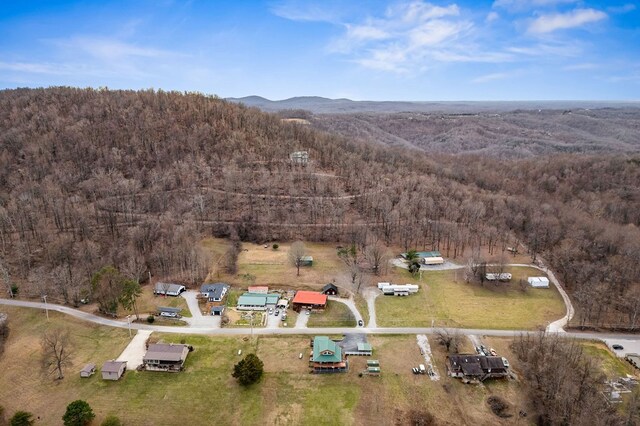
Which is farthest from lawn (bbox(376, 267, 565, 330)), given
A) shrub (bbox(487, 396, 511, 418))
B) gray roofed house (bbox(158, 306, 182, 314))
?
gray roofed house (bbox(158, 306, 182, 314))

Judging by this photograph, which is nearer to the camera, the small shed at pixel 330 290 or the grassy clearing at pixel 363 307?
the grassy clearing at pixel 363 307

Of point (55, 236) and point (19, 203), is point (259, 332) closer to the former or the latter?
point (55, 236)

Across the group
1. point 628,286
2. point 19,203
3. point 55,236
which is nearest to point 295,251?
point 55,236

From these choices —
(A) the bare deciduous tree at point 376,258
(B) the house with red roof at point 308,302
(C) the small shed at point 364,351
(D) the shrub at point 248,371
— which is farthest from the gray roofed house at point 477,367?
(A) the bare deciduous tree at point 376,258

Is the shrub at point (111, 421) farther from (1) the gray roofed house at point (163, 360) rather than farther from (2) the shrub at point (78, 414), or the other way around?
(1) the gray roofed house at point (163, 360)

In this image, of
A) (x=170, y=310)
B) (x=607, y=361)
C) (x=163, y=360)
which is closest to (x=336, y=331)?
(x=163, y=360)
